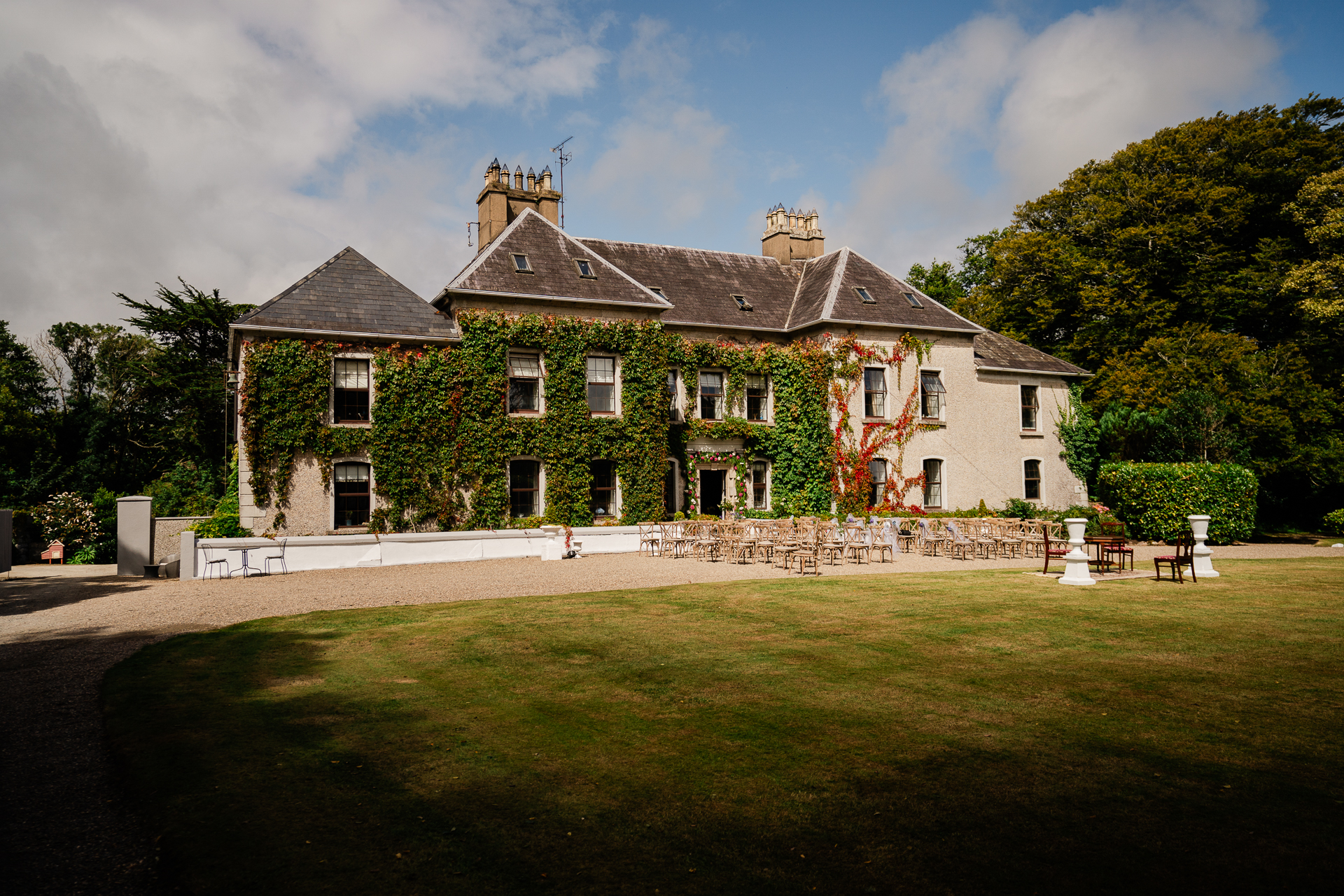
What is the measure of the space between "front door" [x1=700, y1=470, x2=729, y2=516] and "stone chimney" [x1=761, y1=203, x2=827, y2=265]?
11.3m

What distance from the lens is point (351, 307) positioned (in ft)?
75.7

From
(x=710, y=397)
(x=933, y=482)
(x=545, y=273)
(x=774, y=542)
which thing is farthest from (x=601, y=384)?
(x=933, y=482)

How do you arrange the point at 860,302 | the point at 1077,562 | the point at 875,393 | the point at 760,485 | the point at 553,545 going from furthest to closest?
the point at 860,302 → the point at 875,393 → the point at 760,485 → the point at 553,545 → the point at 1077,562

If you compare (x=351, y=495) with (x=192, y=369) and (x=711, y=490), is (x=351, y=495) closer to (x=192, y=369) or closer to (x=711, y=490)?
(x=711, y=490)

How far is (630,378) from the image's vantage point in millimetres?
25234

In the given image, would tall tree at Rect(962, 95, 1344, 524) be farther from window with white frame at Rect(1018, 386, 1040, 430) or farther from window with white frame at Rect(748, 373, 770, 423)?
window with white frame at Rect(748, 373, 770, 423)

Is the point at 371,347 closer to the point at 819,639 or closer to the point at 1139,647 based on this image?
the point at 819,639

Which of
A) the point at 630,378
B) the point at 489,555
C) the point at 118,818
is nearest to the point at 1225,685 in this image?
the point at 118,818

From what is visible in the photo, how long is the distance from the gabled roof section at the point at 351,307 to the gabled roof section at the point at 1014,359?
21.1m

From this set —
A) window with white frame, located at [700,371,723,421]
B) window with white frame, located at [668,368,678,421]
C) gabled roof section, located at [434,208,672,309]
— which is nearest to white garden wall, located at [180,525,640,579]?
window with white frame, located at [668,368,678,421]

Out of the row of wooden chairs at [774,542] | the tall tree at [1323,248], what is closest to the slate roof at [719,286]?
the tall tree at [1323,248]

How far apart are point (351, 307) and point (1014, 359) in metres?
25.4

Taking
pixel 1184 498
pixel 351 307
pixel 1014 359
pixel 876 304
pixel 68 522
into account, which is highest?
pixel 876 304

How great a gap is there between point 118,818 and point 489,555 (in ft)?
52.9
